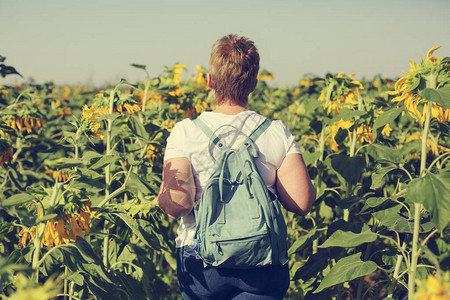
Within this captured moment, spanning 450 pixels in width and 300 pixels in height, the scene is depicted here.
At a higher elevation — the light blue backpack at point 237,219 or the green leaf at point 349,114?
the green leaf at point 349,114

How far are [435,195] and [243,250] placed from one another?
0.73 m

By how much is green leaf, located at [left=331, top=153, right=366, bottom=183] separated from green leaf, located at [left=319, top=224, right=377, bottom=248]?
1.80 feet

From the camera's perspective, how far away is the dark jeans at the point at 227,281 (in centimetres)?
178

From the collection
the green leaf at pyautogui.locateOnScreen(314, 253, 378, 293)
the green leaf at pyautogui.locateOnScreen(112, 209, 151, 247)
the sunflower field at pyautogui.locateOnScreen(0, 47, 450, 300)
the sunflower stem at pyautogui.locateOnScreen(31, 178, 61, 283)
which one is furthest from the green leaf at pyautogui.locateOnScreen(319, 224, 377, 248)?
the sunflower stem at pyautogui.locateOnScreen(31, 178, 61, 283)

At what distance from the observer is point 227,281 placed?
1.79 metres

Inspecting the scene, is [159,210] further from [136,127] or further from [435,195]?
[435,195]

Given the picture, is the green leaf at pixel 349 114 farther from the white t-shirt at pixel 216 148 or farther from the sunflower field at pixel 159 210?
the white t-shirt at pixel 216 148

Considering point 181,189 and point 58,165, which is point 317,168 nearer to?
point 181,189

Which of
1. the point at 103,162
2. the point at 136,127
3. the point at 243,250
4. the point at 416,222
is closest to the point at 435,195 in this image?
the point at 416,222

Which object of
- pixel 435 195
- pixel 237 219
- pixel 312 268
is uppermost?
pixel 435 195

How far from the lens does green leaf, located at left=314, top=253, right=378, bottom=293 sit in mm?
2031

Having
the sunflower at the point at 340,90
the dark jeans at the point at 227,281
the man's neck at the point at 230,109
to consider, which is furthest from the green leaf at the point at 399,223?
the sunflower at the point at 340,90

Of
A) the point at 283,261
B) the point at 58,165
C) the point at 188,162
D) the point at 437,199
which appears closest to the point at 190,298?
the point at 283,261

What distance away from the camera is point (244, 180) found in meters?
1.69
